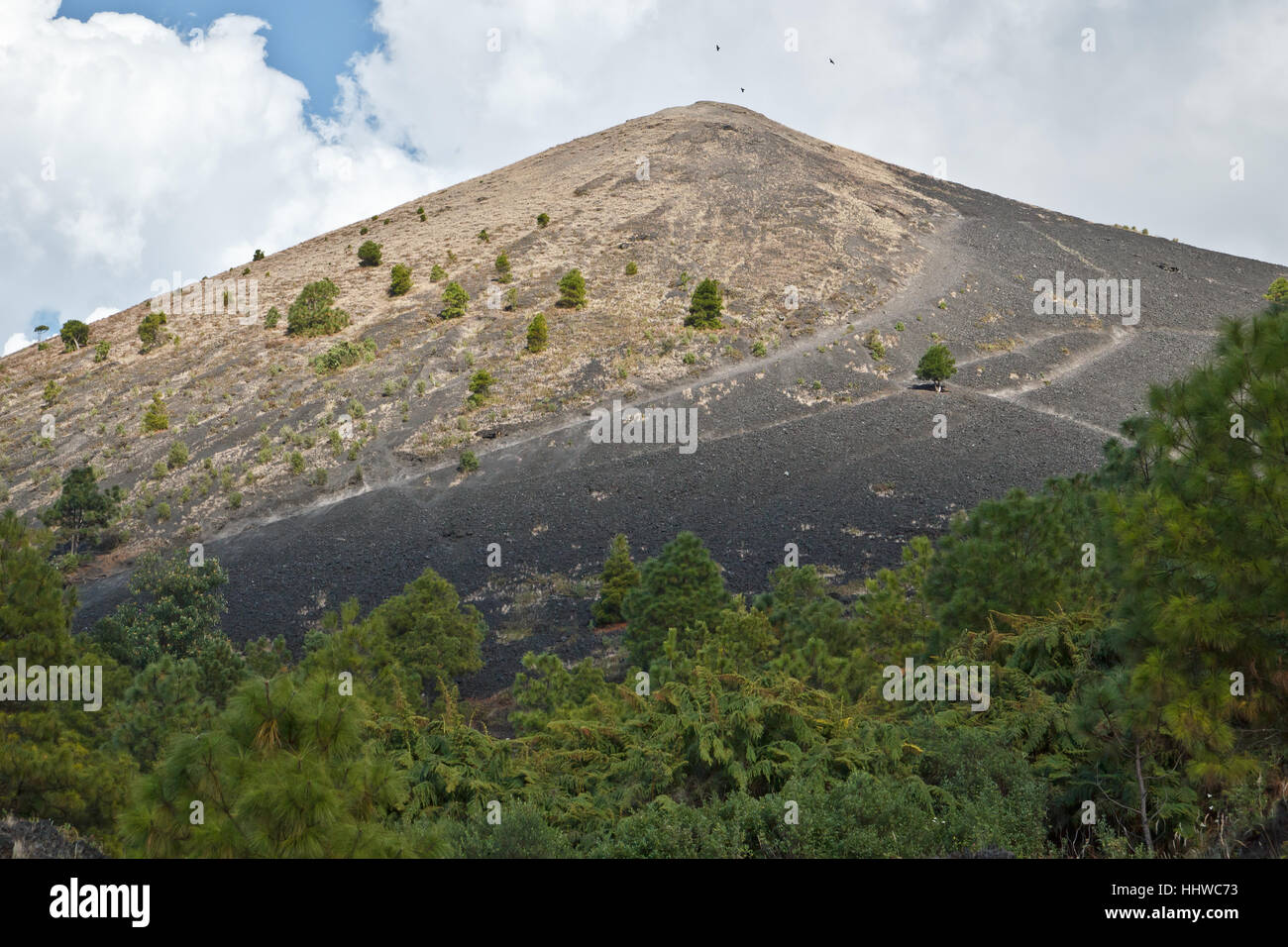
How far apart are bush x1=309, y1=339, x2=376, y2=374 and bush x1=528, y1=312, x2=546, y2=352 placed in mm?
8540

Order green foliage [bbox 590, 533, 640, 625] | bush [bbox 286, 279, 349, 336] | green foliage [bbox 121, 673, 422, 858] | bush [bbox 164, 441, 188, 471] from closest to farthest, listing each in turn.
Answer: green foliage [bbox 121, 673, 422, 858] < green foliage [bbox 590, 533, 640, 625] < bush [bbox 164, 441, 188, 471] < bush [bbox 286, 279, 349, 336]

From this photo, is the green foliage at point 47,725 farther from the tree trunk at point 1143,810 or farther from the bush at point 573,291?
the bush at point 573,291

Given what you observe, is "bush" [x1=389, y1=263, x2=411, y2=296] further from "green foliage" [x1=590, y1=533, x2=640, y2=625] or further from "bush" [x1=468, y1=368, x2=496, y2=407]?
"green foliage" [x1=590, y1=533, x2=640, y2=625]

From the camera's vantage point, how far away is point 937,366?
41.8 m

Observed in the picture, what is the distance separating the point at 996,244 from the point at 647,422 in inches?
1396

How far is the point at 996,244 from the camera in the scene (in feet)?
202

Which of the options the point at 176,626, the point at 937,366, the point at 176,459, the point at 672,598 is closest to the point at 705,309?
the point at 937,366

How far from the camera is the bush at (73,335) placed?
53688mm

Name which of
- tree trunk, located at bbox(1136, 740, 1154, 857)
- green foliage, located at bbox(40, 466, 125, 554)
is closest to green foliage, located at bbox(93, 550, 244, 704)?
green foliage, located at bbox(40, 466, 125, 554)

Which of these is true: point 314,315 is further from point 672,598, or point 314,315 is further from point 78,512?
point 672,598

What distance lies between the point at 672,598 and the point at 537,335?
2926cm

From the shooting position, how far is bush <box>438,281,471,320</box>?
1975 inches
